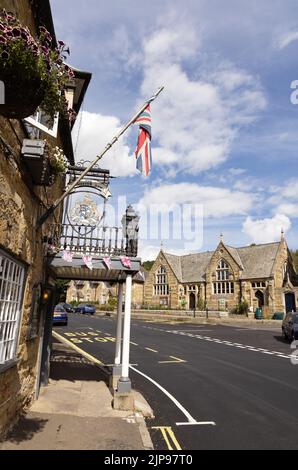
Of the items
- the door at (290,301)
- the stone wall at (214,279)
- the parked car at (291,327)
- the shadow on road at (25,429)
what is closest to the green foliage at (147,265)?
the stone wall at (214,279)

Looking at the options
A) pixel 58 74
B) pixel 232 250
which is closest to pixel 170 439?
pixel 58 74

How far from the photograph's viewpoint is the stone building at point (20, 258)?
197 inches

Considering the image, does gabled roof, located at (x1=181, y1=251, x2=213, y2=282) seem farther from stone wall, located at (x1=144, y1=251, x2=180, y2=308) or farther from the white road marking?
the white road marking

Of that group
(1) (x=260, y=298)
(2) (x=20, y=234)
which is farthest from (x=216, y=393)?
(1) (x=260, y=298)

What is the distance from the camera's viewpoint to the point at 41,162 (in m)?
5.64

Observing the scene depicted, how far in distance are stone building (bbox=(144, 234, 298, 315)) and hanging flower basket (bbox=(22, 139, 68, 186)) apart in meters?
39.9

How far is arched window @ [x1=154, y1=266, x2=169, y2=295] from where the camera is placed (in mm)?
58591

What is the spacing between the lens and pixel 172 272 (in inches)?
2258

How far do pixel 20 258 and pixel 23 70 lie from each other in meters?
2.96

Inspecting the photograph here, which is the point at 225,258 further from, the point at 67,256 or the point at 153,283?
the point at 67,256
